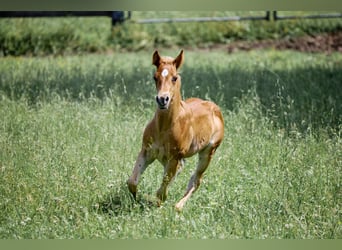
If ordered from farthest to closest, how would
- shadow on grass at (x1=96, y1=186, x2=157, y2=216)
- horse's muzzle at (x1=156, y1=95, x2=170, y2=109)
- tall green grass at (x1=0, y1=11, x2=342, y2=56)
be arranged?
1. tall green grass at (x1=0, y1=11, x2=342, y2=56)
2. shadow on grass at (x1=96, y1=186, x2=157, y2=216)
3. horse's muzzle at (x1=156, y1=95, x2=170, y2=109)

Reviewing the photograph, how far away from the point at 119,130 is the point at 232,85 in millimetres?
1690

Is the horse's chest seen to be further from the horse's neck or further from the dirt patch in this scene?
the dirt patch

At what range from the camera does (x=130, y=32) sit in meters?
9.04

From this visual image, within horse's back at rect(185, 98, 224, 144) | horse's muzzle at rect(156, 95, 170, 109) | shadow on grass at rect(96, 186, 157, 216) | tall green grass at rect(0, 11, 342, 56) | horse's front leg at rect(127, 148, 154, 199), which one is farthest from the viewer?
tall green grass at rect(0, 11, 342, 56)

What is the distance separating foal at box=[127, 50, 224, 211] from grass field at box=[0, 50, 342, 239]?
207mm

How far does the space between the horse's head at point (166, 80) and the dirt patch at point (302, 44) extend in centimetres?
396

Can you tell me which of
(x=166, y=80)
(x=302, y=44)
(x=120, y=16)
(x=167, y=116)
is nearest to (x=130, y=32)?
(x=120, y=16)

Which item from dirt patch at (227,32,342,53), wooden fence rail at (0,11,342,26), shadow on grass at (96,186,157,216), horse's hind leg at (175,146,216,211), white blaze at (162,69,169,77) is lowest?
shadow on grass at (96,186,157,216)

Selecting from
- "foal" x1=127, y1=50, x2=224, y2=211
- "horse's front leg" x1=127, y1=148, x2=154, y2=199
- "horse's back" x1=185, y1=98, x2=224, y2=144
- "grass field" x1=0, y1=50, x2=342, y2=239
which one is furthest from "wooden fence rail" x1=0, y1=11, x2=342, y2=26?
"horse's front leg" x1=127, y1=148, x2=154, y2=199

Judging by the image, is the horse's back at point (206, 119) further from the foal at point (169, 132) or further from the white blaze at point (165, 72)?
the white blaze at point (165, 72)

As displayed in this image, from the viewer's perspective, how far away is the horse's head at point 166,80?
4734mm

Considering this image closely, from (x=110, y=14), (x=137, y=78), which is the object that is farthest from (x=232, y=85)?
(x=110, y=14)

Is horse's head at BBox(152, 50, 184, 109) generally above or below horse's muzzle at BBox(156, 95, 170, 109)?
above

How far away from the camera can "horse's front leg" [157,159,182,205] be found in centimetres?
496
